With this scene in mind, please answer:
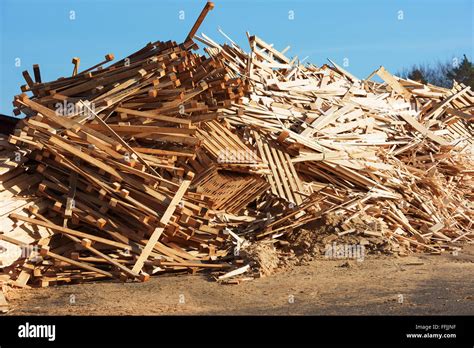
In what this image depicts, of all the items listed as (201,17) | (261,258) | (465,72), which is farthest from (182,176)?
(465,72)

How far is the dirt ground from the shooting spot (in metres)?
7.39

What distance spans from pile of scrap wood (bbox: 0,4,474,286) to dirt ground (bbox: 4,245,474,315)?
1.44ft

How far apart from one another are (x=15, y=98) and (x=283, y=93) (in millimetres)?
4590

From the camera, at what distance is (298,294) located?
8055 millimetres

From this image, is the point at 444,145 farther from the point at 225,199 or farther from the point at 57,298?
the point at 57,298

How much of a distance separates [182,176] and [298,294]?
2.83 metres

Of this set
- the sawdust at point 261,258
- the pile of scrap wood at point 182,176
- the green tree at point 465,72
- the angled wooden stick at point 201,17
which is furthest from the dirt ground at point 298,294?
the green tree at point 465,72

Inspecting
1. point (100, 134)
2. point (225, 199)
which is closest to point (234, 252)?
point (225, 199)

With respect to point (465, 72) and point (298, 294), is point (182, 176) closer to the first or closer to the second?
point (298, 294)

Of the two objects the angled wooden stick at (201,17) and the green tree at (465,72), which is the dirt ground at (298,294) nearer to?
the angled wooden stick at (201,17)

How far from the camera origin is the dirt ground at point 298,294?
739 centimetres

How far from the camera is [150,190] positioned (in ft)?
30.4

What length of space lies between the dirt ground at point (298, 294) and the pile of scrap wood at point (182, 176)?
1.44ft

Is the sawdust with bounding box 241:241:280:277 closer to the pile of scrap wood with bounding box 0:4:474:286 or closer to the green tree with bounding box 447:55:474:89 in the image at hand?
the pile of scrap wood with bounding box 0:4:474:286
